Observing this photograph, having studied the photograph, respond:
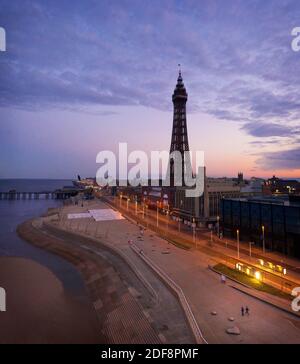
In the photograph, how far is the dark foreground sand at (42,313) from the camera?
2955 centimetres

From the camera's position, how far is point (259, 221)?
177 feet

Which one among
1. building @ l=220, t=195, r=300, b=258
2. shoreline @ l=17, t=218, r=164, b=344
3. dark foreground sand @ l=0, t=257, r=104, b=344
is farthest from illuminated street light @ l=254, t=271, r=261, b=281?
dark foreground sand @ l=0, t=257, r=104, b=344

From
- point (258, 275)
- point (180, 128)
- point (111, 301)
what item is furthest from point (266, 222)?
point (180, 128)

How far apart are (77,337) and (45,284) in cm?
1717

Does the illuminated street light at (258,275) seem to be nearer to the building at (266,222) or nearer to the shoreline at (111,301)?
the building at (266,222)

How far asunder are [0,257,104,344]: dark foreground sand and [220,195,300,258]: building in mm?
32718

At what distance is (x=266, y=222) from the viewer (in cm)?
5225

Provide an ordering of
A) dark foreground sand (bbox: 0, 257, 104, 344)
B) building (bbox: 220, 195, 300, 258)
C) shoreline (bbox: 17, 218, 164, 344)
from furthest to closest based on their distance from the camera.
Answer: building (bbox: 220, 195, 300, 258) < dark foreground sand (bbox: 0, 257, 104, 344) < shoreline (bbox: 17, 218, 164, 344)

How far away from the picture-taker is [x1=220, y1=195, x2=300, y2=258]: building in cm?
4666

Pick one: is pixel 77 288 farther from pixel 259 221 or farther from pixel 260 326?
pixel 259 221

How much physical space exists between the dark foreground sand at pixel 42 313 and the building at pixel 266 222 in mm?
32718

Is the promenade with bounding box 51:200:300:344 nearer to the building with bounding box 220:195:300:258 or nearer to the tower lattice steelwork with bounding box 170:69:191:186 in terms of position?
the building with bounding box 220:195:300:258

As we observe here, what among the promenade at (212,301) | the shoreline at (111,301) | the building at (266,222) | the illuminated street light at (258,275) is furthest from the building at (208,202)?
the illuminated street light at (258,275)
